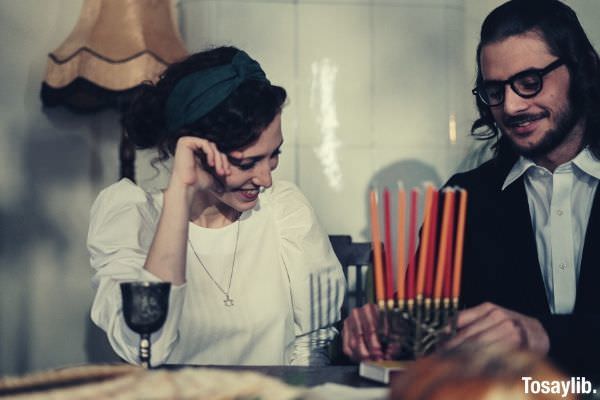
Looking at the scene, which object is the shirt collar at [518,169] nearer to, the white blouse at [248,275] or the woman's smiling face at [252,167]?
the white blouse at [248,275]

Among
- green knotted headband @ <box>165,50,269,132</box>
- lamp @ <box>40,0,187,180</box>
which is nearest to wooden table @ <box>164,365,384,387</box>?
green knotted headband @ <box>165,50,269,132</box>

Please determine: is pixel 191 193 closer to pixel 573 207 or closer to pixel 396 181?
pixel 573 207

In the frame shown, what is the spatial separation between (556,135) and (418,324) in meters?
1.00

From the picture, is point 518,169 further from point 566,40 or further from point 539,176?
point 566,40

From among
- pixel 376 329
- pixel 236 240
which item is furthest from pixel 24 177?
pixel 376 329

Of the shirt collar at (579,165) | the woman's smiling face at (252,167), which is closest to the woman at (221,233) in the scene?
the woman's smiling face at (252,167)

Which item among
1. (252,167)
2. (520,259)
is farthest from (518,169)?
(252,167)

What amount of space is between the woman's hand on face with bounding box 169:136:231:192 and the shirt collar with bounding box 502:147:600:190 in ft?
2.66

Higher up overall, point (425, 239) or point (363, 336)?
point (425, 239)

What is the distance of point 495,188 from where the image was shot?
230cm

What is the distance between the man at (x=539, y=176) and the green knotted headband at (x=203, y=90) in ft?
2.16

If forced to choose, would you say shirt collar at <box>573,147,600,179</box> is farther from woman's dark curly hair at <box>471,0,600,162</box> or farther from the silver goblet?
the silver goblet

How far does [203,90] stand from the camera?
6.82 ft

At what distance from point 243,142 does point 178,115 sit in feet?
0.65
